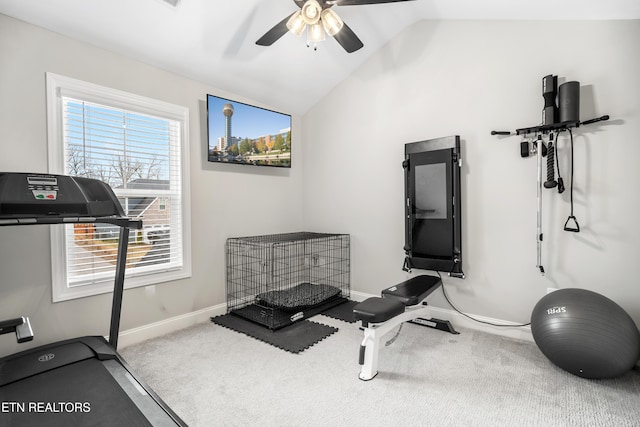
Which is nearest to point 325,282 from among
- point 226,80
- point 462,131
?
point 462,131

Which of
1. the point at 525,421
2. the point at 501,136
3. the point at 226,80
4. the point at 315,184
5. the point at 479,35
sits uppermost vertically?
the point at 479,35

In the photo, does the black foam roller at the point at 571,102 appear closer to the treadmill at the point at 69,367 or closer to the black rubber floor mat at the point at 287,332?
the black rubber floor mat at the point at 287,332

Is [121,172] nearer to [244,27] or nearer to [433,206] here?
[244,27]

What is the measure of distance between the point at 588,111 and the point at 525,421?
2278 mm

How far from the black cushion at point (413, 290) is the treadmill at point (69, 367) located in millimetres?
1665

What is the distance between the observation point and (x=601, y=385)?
2.04 m

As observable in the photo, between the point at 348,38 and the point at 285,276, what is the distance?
2.82 metres

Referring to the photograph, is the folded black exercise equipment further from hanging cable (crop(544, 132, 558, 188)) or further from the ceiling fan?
the ceiling fan

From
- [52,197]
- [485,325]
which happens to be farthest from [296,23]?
[485,325]

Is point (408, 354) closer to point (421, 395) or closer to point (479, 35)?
point (421, 395)

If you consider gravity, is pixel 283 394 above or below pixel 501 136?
below

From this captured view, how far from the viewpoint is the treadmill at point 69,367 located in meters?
1.47

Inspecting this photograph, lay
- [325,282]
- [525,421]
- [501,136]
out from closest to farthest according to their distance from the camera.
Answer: [525,421] < [501,136] < [325,282]

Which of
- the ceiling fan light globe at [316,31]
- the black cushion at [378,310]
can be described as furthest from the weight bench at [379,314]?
the ceiling fan light globe at [316,31]
